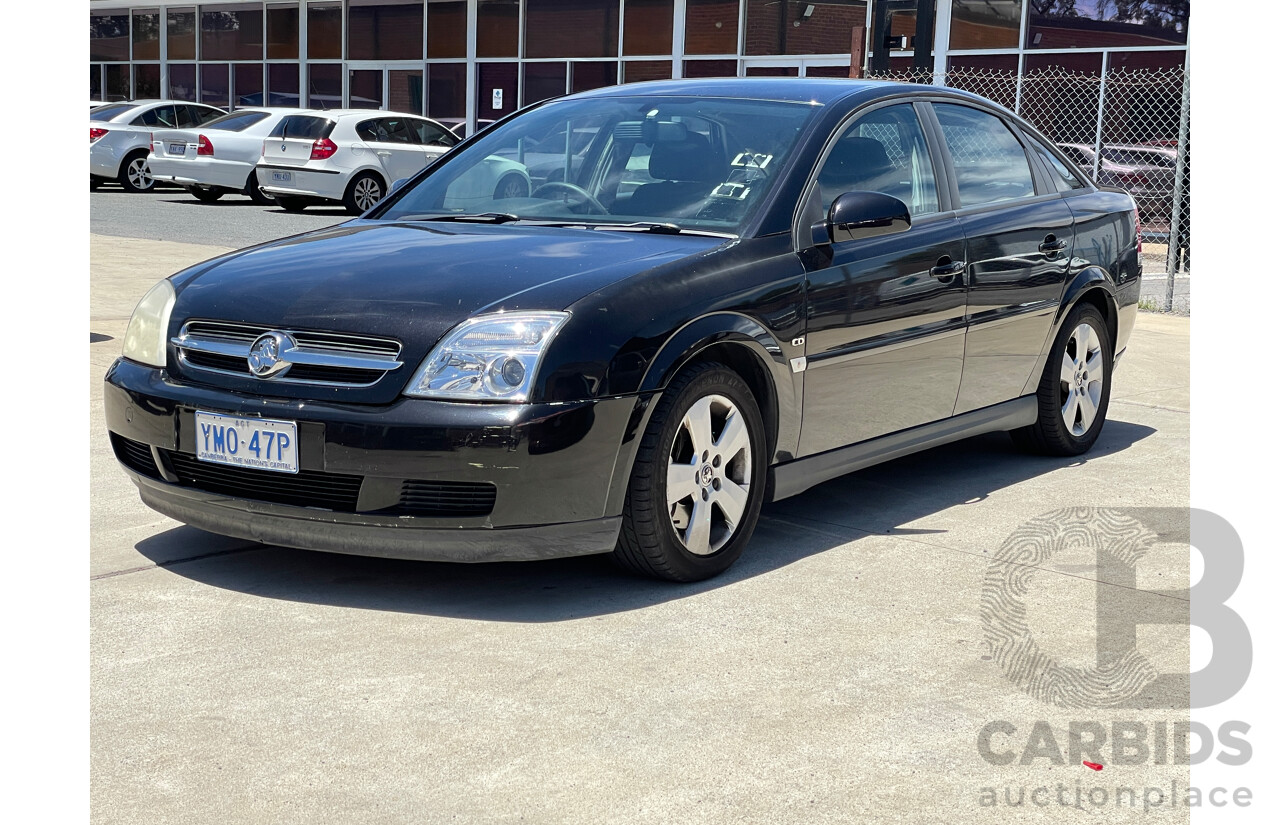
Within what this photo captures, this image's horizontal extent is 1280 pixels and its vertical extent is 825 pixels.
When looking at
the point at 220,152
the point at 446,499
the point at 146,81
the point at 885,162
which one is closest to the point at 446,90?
the point at 220,152

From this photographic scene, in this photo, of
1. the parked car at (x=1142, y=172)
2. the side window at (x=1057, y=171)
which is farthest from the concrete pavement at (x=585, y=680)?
the parked car at (x=1142, y=172)

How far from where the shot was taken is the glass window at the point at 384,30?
100ft

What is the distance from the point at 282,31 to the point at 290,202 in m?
12.8

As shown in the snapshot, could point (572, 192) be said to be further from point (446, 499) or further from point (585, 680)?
point (585, 680)

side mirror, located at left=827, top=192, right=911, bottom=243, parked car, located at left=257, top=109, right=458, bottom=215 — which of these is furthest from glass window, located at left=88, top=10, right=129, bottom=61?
side mirror, located at left=827, top=192, right=911, bottom=243

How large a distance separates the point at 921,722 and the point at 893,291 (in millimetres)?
2149

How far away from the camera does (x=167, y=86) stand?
37281 millimetres

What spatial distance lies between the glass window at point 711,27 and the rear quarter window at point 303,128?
7.31 metres

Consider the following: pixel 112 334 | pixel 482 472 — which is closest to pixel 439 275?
pixel 482 472

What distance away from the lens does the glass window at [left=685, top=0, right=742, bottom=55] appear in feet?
82.4

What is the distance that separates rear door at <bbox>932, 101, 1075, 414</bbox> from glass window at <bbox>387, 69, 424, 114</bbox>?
82.8ft

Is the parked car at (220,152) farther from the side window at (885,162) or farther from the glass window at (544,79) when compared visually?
the side window at (885,162)

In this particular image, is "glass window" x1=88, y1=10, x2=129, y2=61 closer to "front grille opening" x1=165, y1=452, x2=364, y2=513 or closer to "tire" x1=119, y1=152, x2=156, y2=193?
"tire" x1=119, y1=152, x2=156, y2=193

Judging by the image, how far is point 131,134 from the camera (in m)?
24.8
